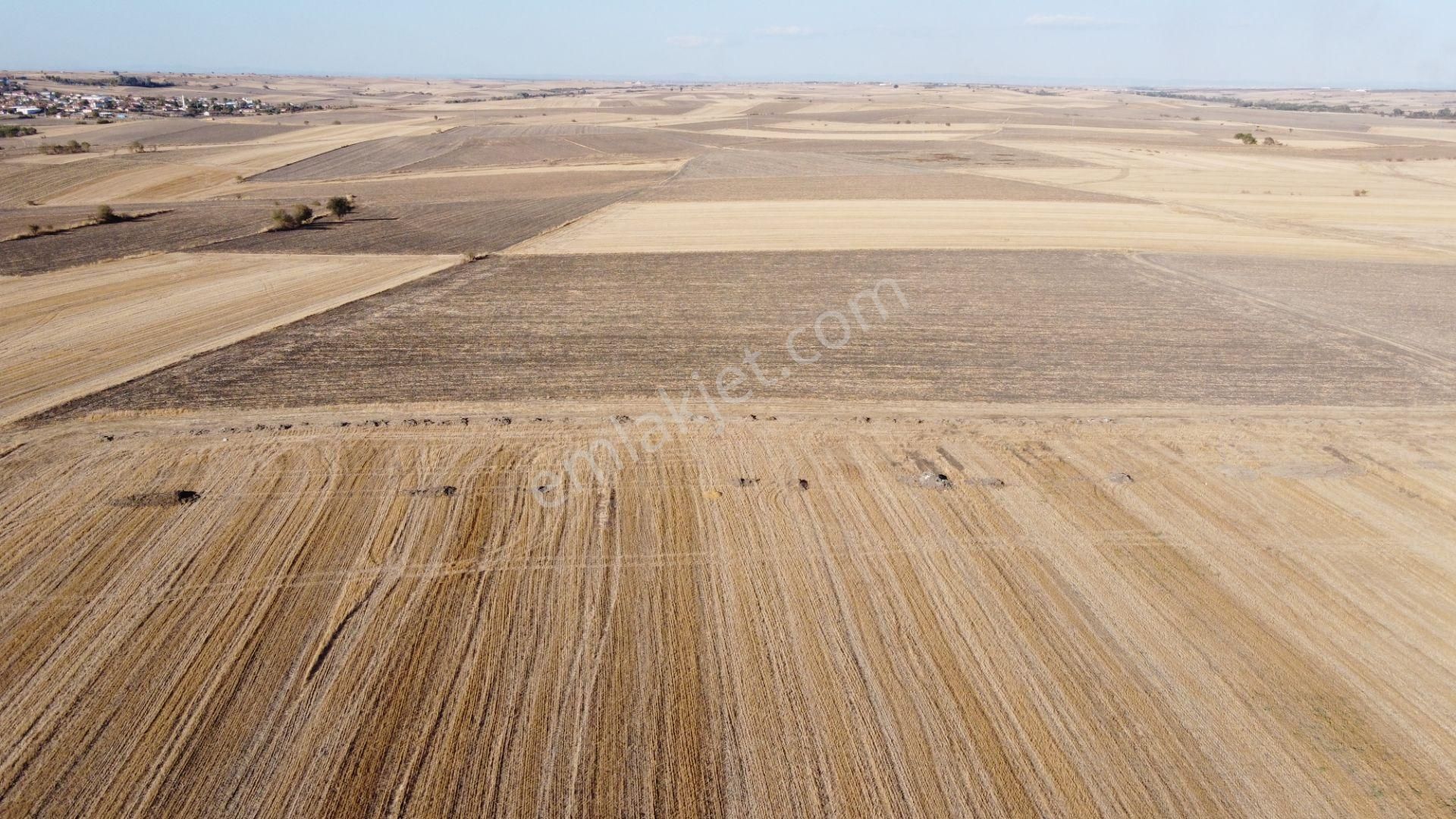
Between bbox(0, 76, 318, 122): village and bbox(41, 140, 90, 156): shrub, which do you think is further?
bbox(0, 76, 318, 122): village

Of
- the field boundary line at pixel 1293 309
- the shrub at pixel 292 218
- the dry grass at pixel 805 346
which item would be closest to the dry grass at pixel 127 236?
the shrub at pixel 292 218

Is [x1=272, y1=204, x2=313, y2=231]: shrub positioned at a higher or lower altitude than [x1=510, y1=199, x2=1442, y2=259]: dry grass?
higher

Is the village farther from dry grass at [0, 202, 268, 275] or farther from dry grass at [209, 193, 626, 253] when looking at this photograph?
dry grass at [209, 193, 626, 253]

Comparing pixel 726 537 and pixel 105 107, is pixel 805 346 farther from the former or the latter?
pixel 105 107

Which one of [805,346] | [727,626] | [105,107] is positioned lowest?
[727,626]

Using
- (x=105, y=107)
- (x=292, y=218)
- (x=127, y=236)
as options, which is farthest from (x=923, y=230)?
(x=105, y=107)

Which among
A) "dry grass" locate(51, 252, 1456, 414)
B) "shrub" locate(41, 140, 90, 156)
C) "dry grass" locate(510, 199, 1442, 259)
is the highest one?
"shrub" locate(41, 140, 90, 156)

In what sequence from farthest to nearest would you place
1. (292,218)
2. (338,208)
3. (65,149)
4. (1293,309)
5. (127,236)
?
(65,149) < (338,208) < (292,218) < (127,236) < (1293,309)

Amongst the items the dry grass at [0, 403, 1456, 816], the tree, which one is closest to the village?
the tree
